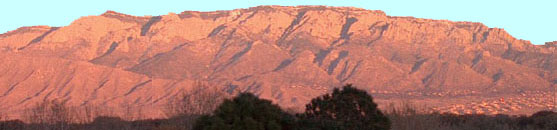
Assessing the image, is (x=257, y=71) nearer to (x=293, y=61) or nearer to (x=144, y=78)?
(x=293, y=61)

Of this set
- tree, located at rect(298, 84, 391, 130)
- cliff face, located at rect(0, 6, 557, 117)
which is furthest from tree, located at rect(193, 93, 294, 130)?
cliff face, located at rect(0, 6, 557, 117)

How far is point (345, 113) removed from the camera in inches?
384

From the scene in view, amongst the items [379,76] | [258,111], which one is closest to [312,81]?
[379,76]

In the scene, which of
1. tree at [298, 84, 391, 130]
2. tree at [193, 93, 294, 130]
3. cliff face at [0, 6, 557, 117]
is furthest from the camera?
cliff face at [0, 6, 557, 117]

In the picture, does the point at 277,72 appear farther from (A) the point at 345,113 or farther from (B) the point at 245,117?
(B) the point at 245,117

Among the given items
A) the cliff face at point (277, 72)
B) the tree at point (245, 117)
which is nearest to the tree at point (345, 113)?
the tree at point (245, 117)

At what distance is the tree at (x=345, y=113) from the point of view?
9547 mm

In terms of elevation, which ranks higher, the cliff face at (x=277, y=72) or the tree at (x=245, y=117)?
the cliff face at (x=277, y=72)

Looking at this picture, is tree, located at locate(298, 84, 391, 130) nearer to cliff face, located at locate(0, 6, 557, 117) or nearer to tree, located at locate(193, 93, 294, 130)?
tree, located at locate(193, 93, 294, 130)

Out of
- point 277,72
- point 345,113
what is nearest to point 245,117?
point 345,113

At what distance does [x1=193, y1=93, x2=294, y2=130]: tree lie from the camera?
8.71 meters

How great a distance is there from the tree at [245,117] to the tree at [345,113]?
15.5 inches

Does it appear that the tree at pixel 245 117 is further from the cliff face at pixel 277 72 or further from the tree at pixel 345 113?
the cliff face at pixel 277 72

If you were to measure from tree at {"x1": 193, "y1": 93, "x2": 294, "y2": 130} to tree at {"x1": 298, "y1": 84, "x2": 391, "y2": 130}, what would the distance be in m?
0.39
